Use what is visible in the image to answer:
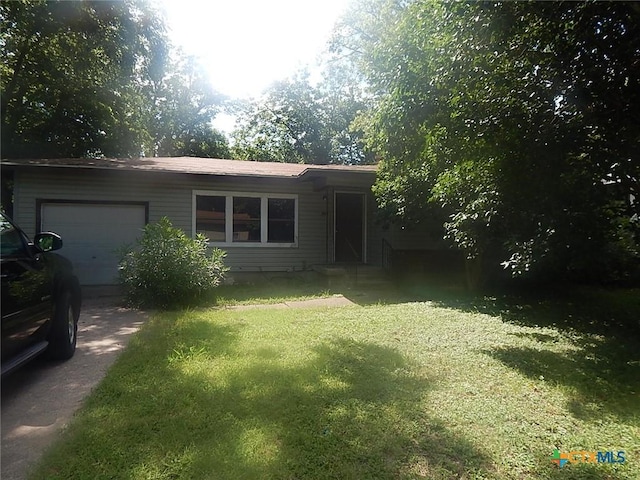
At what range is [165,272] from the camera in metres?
7.20

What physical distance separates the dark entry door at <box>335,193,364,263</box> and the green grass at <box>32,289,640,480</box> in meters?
5.98

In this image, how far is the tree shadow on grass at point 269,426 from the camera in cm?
236

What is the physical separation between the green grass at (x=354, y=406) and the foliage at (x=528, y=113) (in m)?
1.65

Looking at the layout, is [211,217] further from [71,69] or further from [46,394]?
[71,69]

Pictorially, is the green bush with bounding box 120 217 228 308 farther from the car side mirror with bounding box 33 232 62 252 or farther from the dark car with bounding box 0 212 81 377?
the car side mirror with bounding box 33 232 62 252

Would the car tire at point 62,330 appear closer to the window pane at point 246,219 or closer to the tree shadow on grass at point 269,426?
the tree shadow on grass at point 269,426

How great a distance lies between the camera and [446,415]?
301cm

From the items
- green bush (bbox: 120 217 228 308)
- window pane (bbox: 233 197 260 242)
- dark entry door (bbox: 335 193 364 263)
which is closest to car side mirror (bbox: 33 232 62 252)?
A: green bush (bbox: 120 217 228 308)

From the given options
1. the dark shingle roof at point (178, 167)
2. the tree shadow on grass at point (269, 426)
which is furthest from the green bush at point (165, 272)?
the tree shadow on grass at point (269, 426)

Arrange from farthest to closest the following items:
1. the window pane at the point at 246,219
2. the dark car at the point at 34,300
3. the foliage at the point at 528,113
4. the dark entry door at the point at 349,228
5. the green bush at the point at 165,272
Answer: the dark entry door at the point at 349,228
the window pane at the point at 246,219
the green bush at the point at 165,272
the foliage at the point at 528,113
the dark car at the point at 34,300

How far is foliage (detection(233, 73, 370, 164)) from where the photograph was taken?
30.4m

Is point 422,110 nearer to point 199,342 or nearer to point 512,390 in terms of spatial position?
point 512,390

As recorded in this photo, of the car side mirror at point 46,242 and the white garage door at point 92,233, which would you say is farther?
the white garage door at point 92,233

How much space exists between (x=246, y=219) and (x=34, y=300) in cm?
731
